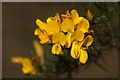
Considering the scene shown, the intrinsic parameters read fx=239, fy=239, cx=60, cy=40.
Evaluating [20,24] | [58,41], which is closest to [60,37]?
[58,41]

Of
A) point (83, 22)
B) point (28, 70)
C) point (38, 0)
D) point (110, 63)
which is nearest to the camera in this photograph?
point (83, 22)

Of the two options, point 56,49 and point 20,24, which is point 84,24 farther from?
point 20,24

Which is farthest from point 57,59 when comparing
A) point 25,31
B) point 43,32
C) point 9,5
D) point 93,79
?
point 9,5

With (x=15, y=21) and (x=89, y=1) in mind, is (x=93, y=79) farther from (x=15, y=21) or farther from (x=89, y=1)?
(x=15, y=21)

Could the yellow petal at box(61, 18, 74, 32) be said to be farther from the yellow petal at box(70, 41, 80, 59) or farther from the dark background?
the dark background

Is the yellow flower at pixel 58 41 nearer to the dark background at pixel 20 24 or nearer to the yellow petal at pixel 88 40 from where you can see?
the yellow petal at pixel 88 40

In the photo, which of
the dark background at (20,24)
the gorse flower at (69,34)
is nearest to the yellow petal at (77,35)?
the gorse flower at (69,34)

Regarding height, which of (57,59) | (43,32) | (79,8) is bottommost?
(57,59)
